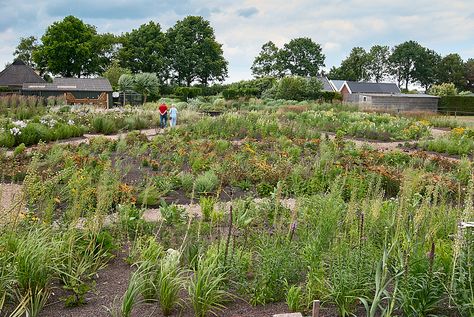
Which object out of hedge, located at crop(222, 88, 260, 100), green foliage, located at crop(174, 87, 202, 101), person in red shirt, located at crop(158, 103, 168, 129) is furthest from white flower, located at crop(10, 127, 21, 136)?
green foliage, located at crop(174, 87, 202, 101)

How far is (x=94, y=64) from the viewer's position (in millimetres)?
56500

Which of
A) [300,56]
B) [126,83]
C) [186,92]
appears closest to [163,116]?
[126,83]

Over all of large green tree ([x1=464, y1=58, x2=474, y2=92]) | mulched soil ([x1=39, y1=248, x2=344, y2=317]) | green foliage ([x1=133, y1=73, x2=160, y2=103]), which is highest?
large green tree ([x1=464, y1=58, x2=474, y2=92])

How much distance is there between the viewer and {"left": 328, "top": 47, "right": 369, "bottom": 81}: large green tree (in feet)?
262

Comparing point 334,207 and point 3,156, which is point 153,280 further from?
point 3,156

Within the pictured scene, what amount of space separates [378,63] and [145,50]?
1836 inches

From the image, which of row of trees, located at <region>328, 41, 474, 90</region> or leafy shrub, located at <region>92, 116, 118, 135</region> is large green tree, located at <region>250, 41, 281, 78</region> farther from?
leafy shrub, located at <region>92, 116, 118, 135</region>

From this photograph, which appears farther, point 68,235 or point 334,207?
point 334,207

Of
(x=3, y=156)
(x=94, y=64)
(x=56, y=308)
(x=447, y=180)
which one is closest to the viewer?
(x=56, y=308)

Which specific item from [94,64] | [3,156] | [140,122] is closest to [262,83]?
[94,64]

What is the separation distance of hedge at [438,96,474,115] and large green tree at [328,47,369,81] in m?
35.0

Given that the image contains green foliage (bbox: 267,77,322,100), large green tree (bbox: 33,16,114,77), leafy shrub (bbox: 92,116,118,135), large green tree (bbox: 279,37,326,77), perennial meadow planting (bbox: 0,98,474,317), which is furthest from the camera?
large green tree (bbox: 279,37,326,77)

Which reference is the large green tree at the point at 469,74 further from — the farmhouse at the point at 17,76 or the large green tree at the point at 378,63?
the farmhouse at the point at 17,76

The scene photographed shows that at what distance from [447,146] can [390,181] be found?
673 cm
